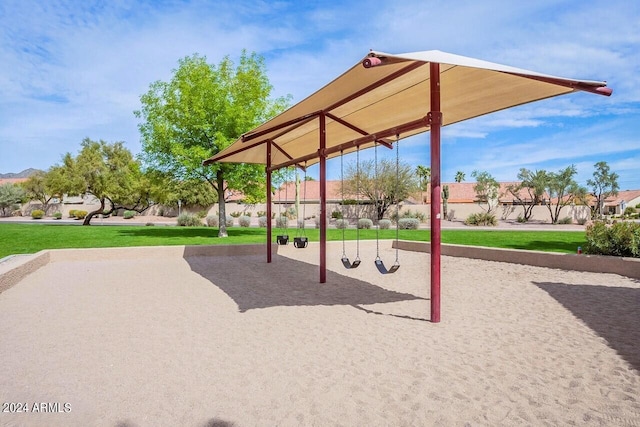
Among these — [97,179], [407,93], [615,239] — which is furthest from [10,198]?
[615,239]

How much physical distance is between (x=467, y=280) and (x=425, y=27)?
545 cm

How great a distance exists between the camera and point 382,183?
134ft

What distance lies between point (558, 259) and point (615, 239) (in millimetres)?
1376

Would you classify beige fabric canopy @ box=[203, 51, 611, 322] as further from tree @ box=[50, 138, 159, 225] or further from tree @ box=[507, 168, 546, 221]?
tree @ box=[507, 168, 546, 221]

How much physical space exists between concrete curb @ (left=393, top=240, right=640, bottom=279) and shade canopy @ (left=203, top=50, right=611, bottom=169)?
5235 mm

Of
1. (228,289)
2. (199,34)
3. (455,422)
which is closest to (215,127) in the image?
(199,34)

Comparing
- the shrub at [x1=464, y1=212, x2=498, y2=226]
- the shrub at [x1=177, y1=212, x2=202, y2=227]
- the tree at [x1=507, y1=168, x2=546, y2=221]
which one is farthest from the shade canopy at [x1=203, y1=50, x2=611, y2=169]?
the tree at [x1=507, y1=168, x2=546, y2=221]

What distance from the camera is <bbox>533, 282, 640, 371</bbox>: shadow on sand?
15.7 feet

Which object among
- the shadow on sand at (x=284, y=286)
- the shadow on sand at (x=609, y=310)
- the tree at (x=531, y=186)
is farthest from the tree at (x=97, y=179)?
the tree at (x=531, y=186)

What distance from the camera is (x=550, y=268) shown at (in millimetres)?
10820

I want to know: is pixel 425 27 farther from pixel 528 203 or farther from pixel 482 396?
pixel 528 203

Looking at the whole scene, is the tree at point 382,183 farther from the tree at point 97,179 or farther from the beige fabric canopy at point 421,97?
the beige fabric canopy at point 421,97

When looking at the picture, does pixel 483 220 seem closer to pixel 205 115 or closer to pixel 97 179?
pixel 205 115

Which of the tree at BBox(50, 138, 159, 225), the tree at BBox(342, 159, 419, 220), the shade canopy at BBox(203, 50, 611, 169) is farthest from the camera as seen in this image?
the tree at BBox(342, 159, 419, 220)
